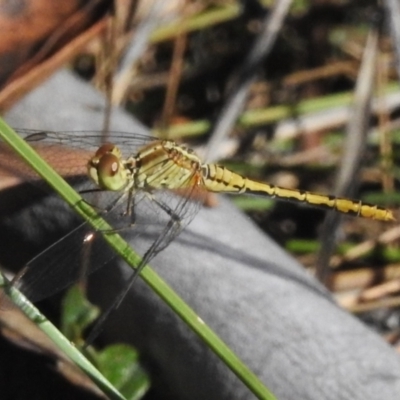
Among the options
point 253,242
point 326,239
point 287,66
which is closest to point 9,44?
point 253,242

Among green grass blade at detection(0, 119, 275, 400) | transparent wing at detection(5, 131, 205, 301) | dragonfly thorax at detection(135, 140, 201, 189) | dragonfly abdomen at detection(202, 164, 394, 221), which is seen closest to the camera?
green grass blade at detection(0, 119, 275, 400)

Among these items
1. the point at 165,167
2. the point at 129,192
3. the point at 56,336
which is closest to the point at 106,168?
the point at 129,192

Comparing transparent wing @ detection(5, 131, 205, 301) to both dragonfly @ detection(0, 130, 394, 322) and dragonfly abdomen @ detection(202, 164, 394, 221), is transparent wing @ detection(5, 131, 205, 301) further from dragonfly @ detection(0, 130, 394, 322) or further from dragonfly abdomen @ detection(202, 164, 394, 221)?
dragonfly abdomen @ detection(202, 164, 394, 221)

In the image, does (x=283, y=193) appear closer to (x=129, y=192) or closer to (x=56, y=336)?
(x=129, y=192)

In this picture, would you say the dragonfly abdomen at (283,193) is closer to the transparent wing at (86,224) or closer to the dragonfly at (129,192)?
the dragonfly at (129,192)

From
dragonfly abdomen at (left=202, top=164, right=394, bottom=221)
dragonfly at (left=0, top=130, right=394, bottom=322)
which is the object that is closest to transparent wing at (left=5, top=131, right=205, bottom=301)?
dragonfly at (left=0, top=130, right=394, bottom=322)
